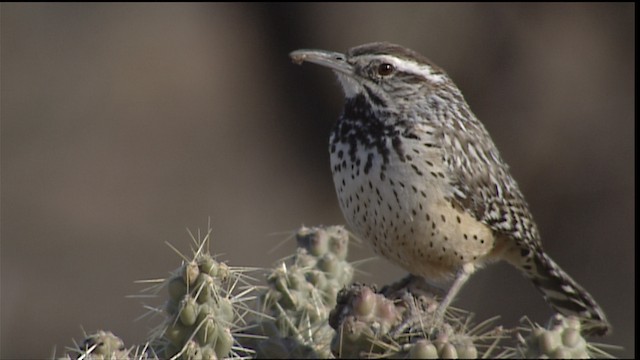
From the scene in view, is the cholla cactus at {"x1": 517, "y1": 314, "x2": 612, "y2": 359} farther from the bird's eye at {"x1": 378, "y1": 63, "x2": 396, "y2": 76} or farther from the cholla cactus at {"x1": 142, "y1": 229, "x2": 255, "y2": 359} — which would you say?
the bird's eye at {"x1": 378, "y1": 63, "x2": 396, "y2": 76}

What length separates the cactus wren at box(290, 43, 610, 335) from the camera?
3.37m

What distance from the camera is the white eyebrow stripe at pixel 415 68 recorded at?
3.57 metres

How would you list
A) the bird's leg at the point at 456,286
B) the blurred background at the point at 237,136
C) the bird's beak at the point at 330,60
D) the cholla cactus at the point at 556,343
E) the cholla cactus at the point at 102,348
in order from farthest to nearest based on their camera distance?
the blurred background at the point at 237,136 → the bird's beak at the point at 330,60 → the bird's leg at the point at 456,286 → the cholla cactus at the point at 102,348 → the cholla cactus at the point at 556,343

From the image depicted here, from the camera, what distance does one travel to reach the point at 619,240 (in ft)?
26.2

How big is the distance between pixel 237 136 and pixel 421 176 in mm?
5489

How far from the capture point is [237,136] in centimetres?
880

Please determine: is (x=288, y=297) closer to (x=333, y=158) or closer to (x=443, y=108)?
(x=333, y=158)

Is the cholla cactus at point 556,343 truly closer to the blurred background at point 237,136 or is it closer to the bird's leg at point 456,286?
the bird's leg at point 456,286

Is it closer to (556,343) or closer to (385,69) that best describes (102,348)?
(556,343)

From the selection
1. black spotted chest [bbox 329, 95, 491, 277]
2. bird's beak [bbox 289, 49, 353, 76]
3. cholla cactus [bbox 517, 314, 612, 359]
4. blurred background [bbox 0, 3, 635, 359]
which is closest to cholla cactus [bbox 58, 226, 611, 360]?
cholla cactus [bbox 517, 314, 612, 359]

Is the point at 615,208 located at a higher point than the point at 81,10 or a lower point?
lower

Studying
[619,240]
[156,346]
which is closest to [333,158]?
[156,346]

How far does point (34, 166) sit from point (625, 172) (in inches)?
157

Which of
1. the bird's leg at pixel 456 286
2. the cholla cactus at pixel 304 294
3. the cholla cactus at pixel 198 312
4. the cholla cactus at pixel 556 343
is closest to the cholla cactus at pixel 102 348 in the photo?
the cholla cactus at pixel 198 312
